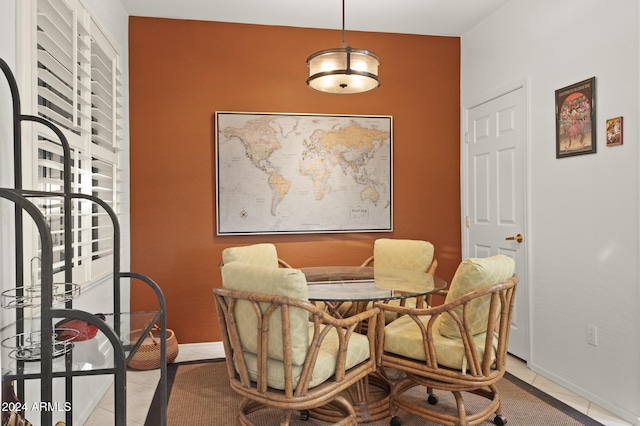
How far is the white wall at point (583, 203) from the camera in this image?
2701 mm

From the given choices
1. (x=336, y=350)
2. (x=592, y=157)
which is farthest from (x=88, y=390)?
(x=592, y=157)

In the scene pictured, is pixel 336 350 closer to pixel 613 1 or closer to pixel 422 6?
pixel 613 1

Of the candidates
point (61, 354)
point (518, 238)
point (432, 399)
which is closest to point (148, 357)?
point (432, 399)

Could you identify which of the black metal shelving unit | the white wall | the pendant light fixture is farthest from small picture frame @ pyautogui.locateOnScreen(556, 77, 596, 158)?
the black metal shelving unit

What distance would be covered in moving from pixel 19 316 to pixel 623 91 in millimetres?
3220

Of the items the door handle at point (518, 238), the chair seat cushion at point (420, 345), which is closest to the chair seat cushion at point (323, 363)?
the chair seat cushion at point (420, 345)

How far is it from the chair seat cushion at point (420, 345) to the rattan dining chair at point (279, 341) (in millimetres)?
333

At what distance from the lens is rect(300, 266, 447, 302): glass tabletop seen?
2.51m

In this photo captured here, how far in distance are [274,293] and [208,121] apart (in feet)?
8.20

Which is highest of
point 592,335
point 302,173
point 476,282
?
point 302,173

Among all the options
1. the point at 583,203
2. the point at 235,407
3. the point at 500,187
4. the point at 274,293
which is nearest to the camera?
the point at 274,293

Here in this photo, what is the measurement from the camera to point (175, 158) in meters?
4.06

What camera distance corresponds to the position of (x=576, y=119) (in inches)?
121

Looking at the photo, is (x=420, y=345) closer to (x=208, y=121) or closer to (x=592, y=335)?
(x=592, y=335)
